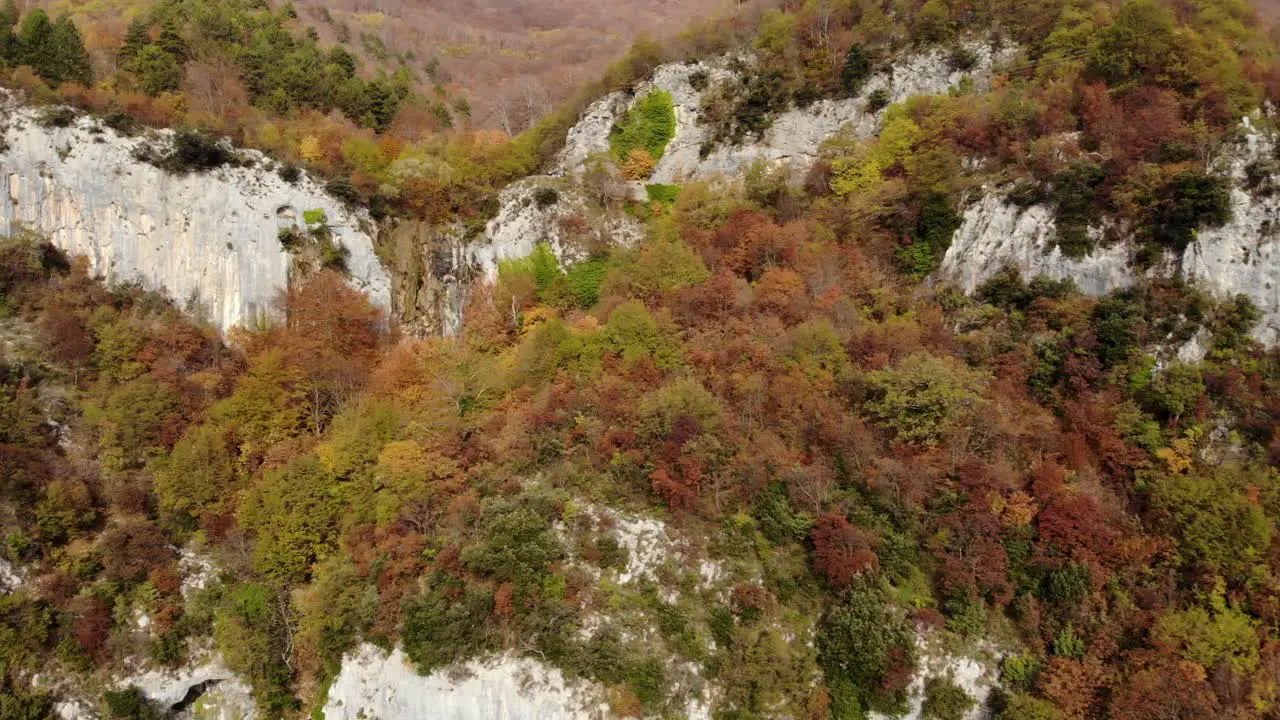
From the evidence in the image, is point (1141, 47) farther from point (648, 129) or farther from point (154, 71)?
point (154, 71)

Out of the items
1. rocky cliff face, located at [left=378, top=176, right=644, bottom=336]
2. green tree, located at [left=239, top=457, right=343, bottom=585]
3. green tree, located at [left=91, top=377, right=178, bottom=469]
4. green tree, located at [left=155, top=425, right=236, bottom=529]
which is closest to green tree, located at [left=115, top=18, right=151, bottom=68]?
rocky cliff face, located at [left=378, top=176, right=644, bottom=336]

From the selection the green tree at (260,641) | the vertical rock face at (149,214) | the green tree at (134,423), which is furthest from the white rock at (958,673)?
the vertical rock face at (149,214)

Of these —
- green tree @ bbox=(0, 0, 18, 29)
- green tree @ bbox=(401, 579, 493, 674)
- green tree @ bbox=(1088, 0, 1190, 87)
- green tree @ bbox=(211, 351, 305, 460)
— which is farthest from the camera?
green tree @ bbox=(0, 0, 18, 29)

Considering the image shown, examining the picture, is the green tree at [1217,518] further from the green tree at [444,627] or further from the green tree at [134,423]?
the green tree at [134,423]

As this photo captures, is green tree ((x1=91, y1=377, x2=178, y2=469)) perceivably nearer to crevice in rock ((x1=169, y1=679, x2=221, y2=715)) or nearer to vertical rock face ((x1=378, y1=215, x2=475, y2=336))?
crevice in rock ((x1=169, y1=679, x2=221, y2=715))

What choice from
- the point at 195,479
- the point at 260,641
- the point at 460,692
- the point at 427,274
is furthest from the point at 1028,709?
the point at 427,274

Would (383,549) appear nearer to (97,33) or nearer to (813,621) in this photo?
(813,621)

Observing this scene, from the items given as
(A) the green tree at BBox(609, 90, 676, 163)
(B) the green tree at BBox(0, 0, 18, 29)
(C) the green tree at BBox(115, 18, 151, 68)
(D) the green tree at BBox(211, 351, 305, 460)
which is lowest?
(D) the green tree at BBox(211, 351, 305, 460)
